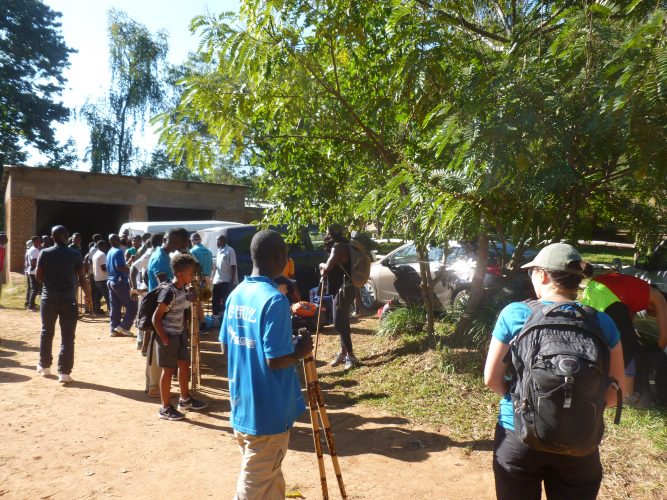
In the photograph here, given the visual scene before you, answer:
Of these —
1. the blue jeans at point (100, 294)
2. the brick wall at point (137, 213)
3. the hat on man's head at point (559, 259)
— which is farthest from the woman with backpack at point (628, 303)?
the brick wall at point (137, 213)

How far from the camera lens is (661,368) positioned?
18.2ft

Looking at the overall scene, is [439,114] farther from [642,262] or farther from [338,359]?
[338,359]

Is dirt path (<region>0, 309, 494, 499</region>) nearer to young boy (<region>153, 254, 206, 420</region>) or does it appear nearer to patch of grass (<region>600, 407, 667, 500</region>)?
young boy (<region>153, 254, 206, 420</region>)

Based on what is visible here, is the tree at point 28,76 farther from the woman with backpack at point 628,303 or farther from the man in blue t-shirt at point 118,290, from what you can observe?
the woman with backpack at point 628,303

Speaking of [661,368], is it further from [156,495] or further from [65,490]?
[65,490]

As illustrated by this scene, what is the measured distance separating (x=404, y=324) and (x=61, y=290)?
15.2 ft

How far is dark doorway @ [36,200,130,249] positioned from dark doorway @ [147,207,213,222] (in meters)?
1.36

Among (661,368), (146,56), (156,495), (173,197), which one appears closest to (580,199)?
(661,368)

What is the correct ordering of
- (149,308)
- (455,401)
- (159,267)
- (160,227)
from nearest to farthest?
(149,308) < (455,401) < (159,267) < (160,227)

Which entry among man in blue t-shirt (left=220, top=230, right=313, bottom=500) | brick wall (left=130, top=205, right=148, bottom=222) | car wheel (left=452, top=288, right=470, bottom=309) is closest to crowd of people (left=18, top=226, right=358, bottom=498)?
man in blue t-shirt (left=220, top=230, right=313, bottom=500)

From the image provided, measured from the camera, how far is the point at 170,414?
19.2 feet

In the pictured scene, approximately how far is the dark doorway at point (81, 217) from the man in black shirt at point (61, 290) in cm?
1662

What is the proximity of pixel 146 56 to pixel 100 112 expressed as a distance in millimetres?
4398

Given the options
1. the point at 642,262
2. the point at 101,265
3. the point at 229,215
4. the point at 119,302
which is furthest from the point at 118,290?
the point at 229,215
